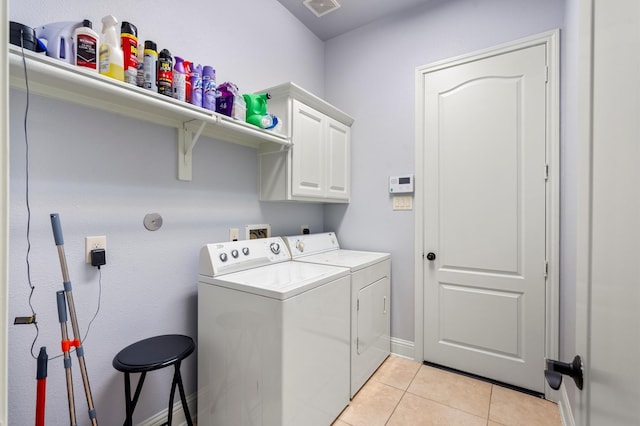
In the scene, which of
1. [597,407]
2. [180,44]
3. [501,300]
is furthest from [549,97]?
A: [180,44]

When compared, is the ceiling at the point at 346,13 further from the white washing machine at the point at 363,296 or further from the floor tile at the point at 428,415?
the floor tile at the point at 428,415

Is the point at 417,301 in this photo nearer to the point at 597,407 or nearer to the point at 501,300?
the point at 501,300

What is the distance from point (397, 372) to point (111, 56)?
2.60 meters

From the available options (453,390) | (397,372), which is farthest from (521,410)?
(397,372)

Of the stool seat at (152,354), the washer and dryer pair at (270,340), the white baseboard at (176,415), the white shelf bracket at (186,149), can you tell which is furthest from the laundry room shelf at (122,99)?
the white baseboard at (176,415)

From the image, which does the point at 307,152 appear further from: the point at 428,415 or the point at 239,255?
the point at 428,415

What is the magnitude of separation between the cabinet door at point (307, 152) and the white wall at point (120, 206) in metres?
0.34

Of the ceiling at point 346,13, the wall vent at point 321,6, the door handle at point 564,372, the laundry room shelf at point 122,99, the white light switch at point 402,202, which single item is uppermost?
the ceiling at point 346,13

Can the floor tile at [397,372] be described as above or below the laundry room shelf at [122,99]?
below

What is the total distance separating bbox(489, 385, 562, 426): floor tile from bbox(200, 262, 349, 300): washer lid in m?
1.28

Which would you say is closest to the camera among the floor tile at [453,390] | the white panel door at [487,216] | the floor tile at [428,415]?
the floor tile at [428,415]

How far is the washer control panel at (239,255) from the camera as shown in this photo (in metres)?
1.58

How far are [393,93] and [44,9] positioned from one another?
2259mm

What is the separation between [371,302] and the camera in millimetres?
2137
